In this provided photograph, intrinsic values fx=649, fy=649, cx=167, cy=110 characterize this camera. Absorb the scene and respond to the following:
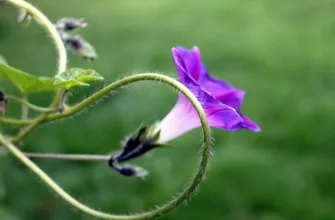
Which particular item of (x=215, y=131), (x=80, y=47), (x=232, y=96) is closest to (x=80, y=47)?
(x=80, y=47)

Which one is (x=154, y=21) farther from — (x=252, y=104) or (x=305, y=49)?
(x=252, y=104)

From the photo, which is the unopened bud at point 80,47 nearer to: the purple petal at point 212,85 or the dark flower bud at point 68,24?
the dark flower bud at point 68,24

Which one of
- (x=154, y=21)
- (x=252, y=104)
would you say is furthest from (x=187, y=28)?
(x=252, y=104)

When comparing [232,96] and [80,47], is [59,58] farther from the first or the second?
[232,96]

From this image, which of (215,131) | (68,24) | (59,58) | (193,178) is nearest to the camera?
(193,178)

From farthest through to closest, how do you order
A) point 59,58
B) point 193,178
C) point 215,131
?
point 215,131 < point 59,58 < point 193,178

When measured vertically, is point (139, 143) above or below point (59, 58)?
below
